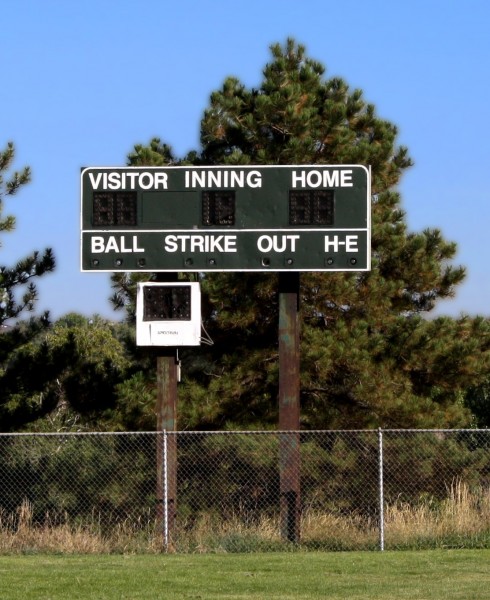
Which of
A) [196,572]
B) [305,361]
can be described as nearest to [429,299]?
[305,361]

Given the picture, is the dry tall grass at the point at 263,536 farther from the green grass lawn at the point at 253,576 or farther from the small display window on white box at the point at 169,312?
the small display window on white box at the point at 169,312

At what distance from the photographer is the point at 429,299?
22328 mm

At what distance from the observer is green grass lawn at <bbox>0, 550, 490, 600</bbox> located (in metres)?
11.4

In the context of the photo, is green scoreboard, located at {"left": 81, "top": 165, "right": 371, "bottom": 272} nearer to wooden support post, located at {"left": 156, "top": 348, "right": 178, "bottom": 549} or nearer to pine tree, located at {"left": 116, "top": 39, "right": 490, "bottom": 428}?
wooden support post, located at {"left": 156, "top": 348, "right": 178, "bottom": 549}

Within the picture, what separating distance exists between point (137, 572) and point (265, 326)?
9.43 meters

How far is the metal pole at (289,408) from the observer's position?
1605 centimetres

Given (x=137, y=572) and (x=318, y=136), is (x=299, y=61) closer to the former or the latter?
(x=318, y=136)

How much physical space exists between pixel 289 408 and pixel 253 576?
166 inches

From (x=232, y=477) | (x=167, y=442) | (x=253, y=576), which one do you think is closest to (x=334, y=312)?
(x=232, y=477)

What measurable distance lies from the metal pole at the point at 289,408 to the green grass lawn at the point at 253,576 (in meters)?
1.10

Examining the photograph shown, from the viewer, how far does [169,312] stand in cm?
1659

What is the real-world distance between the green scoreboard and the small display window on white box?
286mm

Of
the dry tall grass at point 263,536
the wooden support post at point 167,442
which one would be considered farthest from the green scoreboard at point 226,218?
the dry tall grass at point 263,536

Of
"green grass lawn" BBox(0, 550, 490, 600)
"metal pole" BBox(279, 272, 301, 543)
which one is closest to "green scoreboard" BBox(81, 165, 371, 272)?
"metal pole" BBox(279, 272, 301, 543)
